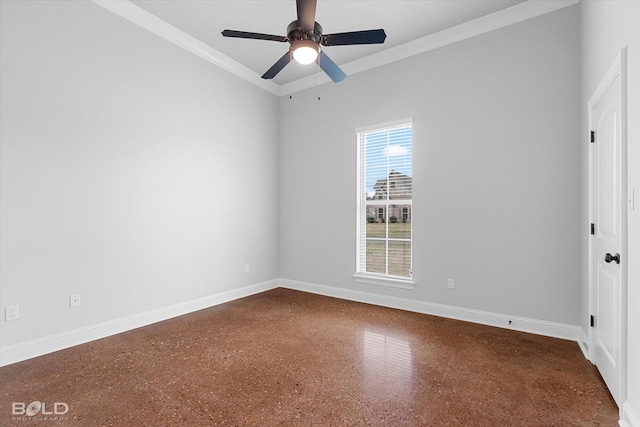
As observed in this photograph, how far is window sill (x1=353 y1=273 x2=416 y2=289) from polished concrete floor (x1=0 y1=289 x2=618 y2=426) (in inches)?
23.9

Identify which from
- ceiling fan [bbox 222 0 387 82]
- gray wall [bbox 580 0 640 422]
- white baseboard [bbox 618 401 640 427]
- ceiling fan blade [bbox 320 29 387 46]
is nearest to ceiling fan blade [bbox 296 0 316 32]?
ceiling fan [bbox 222 0 387 82]

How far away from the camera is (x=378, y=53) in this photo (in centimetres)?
407

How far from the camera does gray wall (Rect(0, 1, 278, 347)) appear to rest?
252 centimetres

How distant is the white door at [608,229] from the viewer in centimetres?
189

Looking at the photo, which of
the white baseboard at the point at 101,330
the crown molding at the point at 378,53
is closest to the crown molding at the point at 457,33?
the crown molding at the point at 378,53

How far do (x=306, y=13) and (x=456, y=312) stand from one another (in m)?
3.29

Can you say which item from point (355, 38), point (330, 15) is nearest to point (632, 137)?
point (355, 38)

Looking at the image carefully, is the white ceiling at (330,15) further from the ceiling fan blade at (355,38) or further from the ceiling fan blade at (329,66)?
the ceiling fan blade at (355,38)

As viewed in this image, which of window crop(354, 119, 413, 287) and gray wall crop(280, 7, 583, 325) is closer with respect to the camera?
gray wall crop(280, 7, 583, 325)

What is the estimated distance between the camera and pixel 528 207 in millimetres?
3109

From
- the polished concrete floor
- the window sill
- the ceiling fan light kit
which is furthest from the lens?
the window sill

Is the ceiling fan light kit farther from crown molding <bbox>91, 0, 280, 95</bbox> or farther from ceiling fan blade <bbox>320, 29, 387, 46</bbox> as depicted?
crown molding <bbox>91, 0, 280, 95</bbox>

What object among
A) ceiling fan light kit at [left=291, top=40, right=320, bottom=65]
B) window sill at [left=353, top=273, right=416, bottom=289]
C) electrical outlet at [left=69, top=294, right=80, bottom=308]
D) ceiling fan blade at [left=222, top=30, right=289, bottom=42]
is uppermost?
ceiling fan blade at [left=222, top=30, right=289, bottom=42]

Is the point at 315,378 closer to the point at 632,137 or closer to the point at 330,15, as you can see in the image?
the point at 632,137
